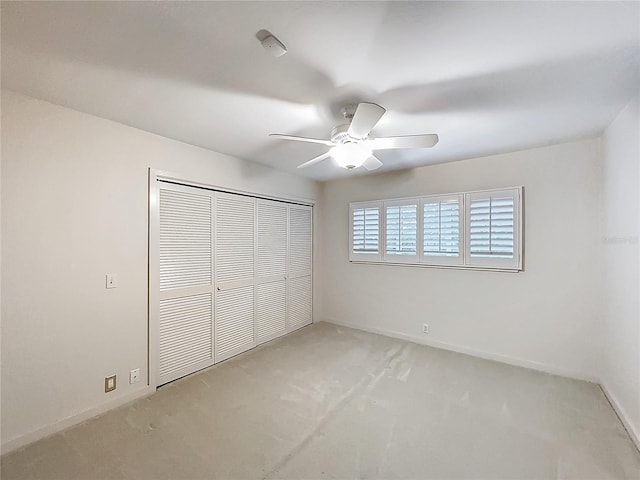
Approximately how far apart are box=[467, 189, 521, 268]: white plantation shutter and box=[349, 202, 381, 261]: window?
1202 mm

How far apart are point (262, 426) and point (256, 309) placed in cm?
165

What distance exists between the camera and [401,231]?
152 inches

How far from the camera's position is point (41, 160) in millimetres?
1949

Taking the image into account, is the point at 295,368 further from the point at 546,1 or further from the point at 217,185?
the point at 546,1

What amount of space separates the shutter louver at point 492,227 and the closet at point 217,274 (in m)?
2.31

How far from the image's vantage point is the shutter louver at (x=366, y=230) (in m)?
4.07

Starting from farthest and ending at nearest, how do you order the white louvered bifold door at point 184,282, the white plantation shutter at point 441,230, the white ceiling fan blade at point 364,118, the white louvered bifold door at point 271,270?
the white louvered bifold door at point 271,270
the white plantation shutter at point 441,230
the white louvered bifold door at point 184,282
the white ceiling fan blade at point 364,118

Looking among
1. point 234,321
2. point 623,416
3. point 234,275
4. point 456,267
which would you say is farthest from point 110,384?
point 623,416

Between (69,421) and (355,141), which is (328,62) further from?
(69,421)

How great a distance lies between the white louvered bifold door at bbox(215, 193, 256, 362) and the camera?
3158mm

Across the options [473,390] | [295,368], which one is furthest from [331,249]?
[473,390]

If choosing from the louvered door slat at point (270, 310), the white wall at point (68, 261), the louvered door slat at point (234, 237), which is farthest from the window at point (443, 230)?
the white wall at point (68, 261)

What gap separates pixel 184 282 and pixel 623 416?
149 inches

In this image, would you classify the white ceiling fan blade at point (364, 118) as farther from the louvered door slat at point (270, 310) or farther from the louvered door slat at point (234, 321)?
the louvered door slat at point (270, 310)
